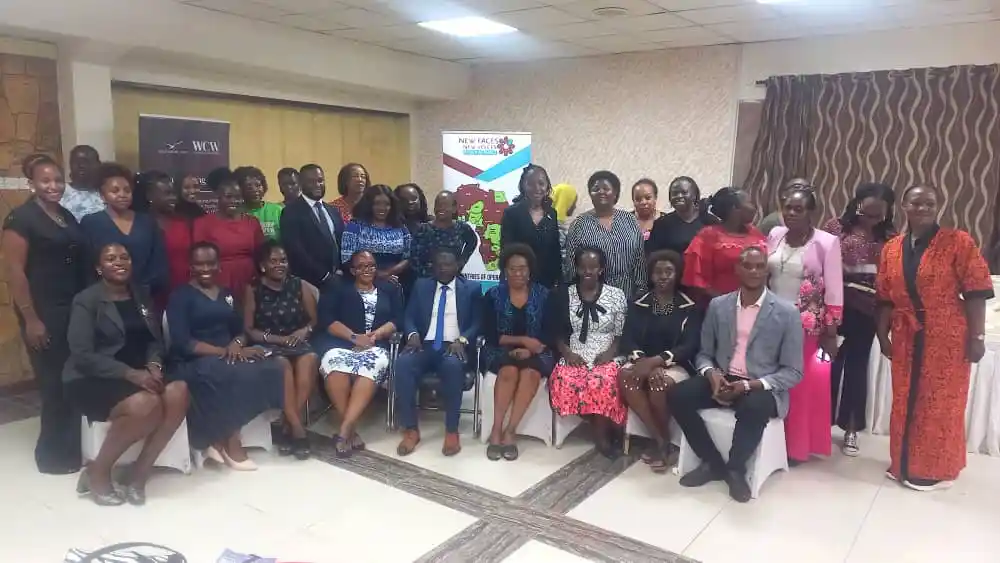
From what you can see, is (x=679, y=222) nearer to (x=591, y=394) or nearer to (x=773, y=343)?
(x=773, y=343)

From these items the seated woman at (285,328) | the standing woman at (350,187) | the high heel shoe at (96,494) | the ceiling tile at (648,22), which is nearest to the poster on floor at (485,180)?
the standing woman at (350,187)

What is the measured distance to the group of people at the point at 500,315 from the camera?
3211mm

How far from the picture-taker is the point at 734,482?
325 centimetres

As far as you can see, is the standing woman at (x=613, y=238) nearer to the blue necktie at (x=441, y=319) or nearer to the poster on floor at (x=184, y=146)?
the blue necktie at (x=441, y=319)

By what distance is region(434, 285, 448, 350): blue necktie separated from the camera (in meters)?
3.92

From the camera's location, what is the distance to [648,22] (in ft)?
17.1

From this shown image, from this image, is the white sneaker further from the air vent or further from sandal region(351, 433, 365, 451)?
the air vent

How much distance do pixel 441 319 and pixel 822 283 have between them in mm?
1921

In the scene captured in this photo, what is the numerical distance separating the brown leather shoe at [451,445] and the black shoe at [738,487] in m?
1.35

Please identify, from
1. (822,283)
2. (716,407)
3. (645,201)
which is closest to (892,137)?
(645,201)

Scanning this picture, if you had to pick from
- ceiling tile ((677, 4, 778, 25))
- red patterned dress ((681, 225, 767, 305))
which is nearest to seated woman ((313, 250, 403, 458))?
red patterned dress ((681, 225, 767, 305))

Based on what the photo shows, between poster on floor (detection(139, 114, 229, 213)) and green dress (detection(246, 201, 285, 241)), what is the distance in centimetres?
52

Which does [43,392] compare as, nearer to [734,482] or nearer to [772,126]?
[734,482]

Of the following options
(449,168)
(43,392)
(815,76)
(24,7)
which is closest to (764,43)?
(815,76)
